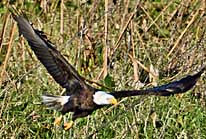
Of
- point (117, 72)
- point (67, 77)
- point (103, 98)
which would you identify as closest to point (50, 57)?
point (67, 77)

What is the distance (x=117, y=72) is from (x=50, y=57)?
1.11 metres

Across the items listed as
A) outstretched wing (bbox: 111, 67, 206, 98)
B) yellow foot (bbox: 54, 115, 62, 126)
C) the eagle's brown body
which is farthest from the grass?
outstretched wing (bbox: 111, 67, 206, 98)

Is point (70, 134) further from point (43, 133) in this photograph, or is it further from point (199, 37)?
point (199, 37)

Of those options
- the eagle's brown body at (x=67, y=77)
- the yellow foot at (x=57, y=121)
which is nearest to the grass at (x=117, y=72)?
the yellow foot at (x=57, y=121)

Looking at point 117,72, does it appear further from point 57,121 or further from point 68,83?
point 68,83

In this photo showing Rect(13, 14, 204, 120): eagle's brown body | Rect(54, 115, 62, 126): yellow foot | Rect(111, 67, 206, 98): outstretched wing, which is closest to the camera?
Rect(111, 67, 206, 98): outstretched wing

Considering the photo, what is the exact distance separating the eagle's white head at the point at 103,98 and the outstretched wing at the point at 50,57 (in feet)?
0.50

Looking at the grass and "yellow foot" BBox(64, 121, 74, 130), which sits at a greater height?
the grass

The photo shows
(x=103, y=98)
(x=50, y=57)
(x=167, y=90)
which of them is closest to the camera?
(x=167, y=90)

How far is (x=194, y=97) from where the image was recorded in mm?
5402

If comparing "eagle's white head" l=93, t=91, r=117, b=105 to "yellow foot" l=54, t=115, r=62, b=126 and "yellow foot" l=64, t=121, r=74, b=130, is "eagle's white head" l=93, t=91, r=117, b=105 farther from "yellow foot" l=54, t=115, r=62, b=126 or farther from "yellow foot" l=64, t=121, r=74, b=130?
"yellow foot" l=54, t=115, r=62, b=126

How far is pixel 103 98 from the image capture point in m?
4.25

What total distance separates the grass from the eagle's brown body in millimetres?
234

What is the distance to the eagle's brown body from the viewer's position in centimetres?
431
